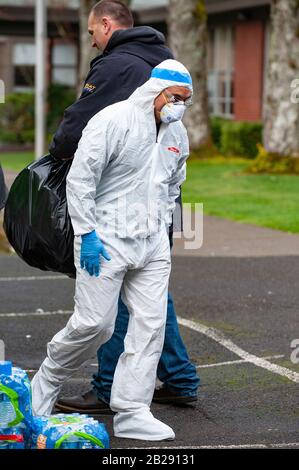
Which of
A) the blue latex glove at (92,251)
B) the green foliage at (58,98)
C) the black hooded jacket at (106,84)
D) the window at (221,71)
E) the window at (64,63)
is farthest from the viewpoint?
the window at (64,63)

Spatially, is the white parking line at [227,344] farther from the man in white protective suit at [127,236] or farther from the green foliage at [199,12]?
the green foliage at [199,12]

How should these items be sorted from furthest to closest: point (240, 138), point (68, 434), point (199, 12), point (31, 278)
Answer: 1. point (240, 138)
2. point (199, 12)
3. point (31, 278)
4. point (68, 434)

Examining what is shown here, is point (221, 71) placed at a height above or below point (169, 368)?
below

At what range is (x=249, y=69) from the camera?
3278cm

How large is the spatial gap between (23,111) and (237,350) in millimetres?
30489

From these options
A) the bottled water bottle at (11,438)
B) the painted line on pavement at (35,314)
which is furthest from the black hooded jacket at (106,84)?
the painted line on pavement at (35,314)

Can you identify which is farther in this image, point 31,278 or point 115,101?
point 31,278

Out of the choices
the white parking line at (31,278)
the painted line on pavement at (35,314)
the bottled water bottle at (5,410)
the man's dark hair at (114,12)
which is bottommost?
the white parking line at (31,278)

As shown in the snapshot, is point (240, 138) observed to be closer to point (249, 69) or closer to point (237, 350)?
point (249, 69)

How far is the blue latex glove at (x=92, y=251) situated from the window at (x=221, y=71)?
95.9 ft

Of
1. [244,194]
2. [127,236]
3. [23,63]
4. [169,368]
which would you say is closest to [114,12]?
[127,236]

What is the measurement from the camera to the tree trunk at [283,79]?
70.8 feet

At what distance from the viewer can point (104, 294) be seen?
19.4ft
